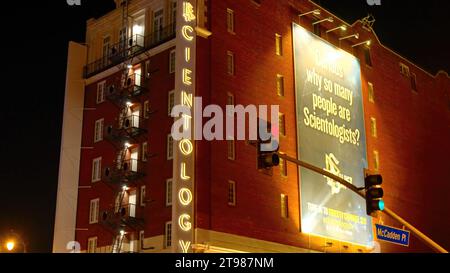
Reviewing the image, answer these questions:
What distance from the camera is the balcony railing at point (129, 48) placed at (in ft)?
A: 162

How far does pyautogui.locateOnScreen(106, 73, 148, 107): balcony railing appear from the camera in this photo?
4922cm

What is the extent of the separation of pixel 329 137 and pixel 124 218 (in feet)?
64.9

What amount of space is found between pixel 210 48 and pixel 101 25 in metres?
13.8

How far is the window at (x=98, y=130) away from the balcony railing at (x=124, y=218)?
25.7 feet

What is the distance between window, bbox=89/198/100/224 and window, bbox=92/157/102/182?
1.84 metres

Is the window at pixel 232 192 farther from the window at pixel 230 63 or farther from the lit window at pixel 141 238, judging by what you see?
the window at pixel 230 63

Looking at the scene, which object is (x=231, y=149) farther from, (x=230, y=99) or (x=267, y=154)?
(x=267, y=154)

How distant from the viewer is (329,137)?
5550 cm

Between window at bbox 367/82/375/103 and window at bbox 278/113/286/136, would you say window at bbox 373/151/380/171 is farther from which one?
window at bbox 278/113/286/136

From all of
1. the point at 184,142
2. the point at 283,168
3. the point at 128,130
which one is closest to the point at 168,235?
the point at 184,142

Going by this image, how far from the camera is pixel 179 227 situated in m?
41.4

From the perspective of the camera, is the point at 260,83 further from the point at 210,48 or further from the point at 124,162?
the point at 124,162
